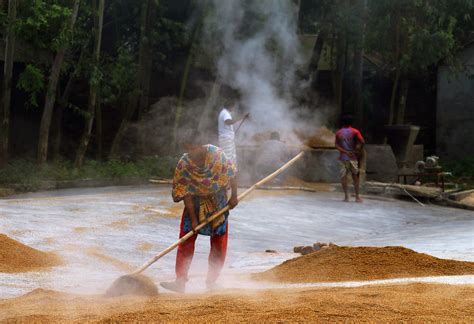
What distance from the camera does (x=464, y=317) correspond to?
5918 mm

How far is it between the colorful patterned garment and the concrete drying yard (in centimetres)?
62

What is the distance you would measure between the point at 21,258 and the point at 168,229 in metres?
3.32

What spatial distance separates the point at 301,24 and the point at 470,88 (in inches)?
222

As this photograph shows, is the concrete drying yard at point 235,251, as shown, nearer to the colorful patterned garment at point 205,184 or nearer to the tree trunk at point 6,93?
the colorful patterned garment at point 205,184

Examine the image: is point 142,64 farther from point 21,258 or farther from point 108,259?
point 21,258

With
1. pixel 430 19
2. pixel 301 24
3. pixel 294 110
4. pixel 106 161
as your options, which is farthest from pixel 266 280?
pixel 301 24

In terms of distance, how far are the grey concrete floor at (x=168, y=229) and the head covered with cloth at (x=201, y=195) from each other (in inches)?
18.5

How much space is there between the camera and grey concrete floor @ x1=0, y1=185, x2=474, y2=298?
370 inches

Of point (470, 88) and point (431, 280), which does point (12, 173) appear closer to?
point (431, 280)

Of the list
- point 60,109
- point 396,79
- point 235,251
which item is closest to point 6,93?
point 60,109

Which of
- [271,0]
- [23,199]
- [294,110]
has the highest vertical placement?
[271,0]

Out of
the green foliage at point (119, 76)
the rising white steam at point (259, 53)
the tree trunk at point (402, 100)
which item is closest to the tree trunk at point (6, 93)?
the green foliage at point (119, 76)

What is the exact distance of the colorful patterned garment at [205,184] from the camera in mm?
7938

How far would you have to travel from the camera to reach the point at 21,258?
919cm
